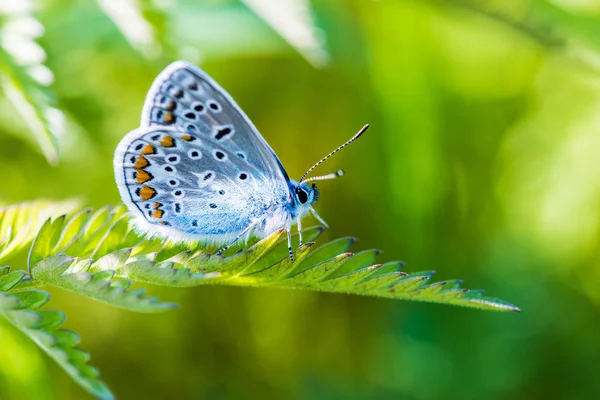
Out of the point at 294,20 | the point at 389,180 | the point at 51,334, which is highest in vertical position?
the point at 294,20

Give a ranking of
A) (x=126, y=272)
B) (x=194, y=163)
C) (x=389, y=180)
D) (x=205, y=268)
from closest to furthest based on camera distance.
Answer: (x=126, y=272) < (x=205, y=268) < (x=194, y=163) < (x=389, y=180)

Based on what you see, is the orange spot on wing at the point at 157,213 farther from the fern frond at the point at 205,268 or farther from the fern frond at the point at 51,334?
the fern frond at the point at 51,334

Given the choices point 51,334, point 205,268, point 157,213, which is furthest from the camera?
point 157,213

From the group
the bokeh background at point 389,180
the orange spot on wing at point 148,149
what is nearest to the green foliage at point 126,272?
the orange spot on wing at point 148,149

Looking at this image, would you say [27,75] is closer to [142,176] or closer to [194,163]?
[142,176]

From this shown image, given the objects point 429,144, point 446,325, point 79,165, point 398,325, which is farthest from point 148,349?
point 429,144

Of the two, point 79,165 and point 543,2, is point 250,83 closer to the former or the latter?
point 79,165

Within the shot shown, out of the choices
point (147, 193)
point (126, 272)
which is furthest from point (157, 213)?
point (126, 272)
